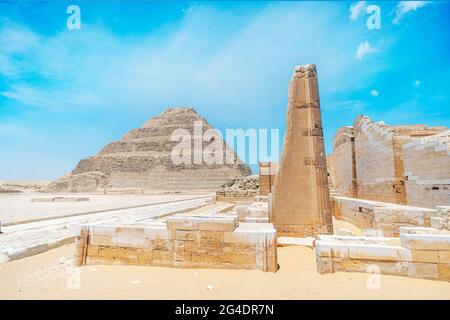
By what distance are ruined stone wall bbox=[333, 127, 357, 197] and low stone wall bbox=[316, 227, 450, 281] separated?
991cm

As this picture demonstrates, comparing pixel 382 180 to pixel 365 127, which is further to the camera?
pixel 365 127

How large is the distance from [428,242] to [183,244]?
294 cm

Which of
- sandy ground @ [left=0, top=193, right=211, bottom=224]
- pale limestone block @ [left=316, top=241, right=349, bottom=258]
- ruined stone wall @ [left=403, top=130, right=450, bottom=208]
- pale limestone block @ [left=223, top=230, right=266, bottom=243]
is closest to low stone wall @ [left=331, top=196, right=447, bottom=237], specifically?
ruined stone wall @ [left=403, top=130, right=450, bottom=208]

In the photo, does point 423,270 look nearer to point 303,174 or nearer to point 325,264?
point 325,264

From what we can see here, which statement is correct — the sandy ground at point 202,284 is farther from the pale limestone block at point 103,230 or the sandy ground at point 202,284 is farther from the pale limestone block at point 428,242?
the pale limestone block at point 103,230

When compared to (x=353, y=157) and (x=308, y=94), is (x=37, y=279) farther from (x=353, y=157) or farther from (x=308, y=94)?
(x=353, y=157)

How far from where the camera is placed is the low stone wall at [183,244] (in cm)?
343

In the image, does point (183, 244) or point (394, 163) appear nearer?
point (183, 244)

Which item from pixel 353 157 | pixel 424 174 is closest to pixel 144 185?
pixel 353 157

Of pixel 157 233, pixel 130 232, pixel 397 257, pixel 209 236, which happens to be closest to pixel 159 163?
pixel 130 232

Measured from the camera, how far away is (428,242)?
2.96m

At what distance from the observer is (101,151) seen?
95.5 meters

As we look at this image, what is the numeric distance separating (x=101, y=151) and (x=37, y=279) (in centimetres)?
10140

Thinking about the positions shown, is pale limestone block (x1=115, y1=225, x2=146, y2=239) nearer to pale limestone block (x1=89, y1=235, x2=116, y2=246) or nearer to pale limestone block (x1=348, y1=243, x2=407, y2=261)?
pale limestone block (x1=89, y1=235, x2=116, y2=246)
